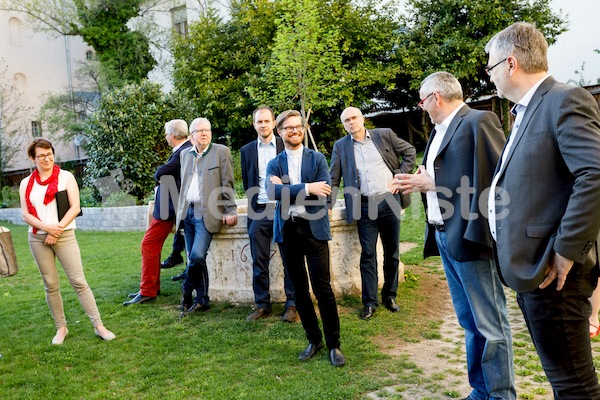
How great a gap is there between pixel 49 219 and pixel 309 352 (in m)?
2.71

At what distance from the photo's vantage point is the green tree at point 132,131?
1494 cm

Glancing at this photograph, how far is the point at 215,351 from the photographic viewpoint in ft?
15.6

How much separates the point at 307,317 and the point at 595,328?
94.8 inches

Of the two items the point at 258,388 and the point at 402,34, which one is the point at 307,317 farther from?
the point at 402,34

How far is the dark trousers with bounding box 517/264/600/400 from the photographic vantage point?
87.0 inches

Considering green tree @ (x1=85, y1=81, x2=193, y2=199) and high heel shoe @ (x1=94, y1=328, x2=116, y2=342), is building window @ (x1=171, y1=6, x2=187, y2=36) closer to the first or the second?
green tree @ (x1=85, y1=81, x2=193, y2=199)

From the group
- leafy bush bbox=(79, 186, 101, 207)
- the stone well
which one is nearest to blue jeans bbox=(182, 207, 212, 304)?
the stone well

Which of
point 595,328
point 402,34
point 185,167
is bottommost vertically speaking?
point 595,328

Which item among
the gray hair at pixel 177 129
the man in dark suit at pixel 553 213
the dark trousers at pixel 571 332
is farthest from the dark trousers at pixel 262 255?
the dark trousers at pixel 571 332

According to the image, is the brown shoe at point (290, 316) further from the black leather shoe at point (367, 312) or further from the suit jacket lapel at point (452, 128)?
the suit jacket lapel at point (452, 128)

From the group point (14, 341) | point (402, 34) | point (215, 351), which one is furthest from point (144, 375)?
point (402, 34)

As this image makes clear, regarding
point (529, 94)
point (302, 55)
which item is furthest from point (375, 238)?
point (302, 55)

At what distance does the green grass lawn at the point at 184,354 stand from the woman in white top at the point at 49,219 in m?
0.56

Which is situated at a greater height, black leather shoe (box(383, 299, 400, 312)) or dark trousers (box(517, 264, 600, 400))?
dark trousers (box(517, 264, 600, 400))
